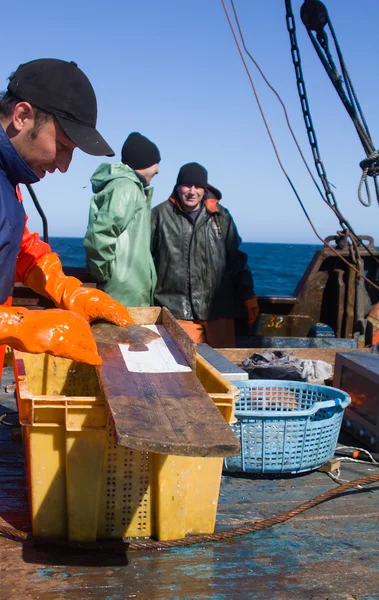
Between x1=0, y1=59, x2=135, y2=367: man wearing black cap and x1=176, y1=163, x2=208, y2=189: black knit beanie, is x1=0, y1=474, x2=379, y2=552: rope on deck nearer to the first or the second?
x1=0, y1=59, x2=135, y2=367: man wearing black cap

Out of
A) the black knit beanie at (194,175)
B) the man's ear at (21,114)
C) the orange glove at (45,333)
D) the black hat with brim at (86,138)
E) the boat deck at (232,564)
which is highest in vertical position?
the black knit beanie at (194,175)

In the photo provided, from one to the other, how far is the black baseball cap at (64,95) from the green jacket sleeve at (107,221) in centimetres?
220

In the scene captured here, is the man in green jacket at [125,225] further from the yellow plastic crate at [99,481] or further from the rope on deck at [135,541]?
the rope on deck at [135,541]

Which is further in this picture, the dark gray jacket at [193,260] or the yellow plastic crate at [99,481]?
the dark gray jacket at [193,260]

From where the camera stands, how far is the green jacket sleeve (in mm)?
5168

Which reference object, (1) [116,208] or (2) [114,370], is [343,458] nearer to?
(2) [114,370]

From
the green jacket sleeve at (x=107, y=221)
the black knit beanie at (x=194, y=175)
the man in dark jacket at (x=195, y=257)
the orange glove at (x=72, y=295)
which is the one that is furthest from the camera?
the man in dark jacket at (x=195, y=257)

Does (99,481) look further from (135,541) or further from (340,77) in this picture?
(340,77)

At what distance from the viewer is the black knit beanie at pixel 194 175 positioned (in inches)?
238

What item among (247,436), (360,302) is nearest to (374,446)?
(247,436)

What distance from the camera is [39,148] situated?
2836 millimetres

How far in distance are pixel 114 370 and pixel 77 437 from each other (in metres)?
0.35

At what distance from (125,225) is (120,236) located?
0.17m

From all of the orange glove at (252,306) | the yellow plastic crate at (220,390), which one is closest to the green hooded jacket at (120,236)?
the orange glove at (252,306)
